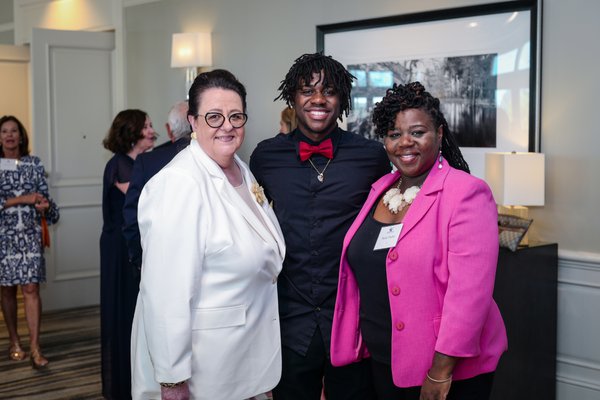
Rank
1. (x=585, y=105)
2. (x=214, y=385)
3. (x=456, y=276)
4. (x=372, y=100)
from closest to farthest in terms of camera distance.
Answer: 1. (x=456, y=276)
2. (x=214, y=385)
3. (x=585, y=105)
4. (x=372, y=100)

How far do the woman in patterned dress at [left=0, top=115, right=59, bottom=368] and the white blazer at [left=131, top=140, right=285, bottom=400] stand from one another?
11.0ft

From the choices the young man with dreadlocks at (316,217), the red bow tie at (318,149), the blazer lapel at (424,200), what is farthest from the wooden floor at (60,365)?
the blazer lapel at (424,200)

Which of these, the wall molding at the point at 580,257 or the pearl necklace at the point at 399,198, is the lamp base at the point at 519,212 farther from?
the pearl necklace at the point at 399,198

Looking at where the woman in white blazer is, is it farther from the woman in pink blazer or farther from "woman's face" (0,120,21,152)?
"woman's face" (0,120,21,152)

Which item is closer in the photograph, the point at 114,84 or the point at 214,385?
the point at 214,385

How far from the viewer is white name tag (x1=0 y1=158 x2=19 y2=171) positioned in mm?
5598

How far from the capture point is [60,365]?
Result: 5.62 meters

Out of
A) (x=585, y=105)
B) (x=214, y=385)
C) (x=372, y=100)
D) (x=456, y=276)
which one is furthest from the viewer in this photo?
(x=372, y=100)

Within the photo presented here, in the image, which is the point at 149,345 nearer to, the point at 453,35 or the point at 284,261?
the point at 284,261

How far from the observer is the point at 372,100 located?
5293 mm

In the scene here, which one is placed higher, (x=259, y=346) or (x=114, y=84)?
(x=114, y=84)

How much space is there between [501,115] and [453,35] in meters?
0.64

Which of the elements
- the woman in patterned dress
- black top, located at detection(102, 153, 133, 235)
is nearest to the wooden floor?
the woman in patterned dress

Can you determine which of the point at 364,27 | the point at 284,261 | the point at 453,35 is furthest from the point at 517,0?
the point at 284,261
